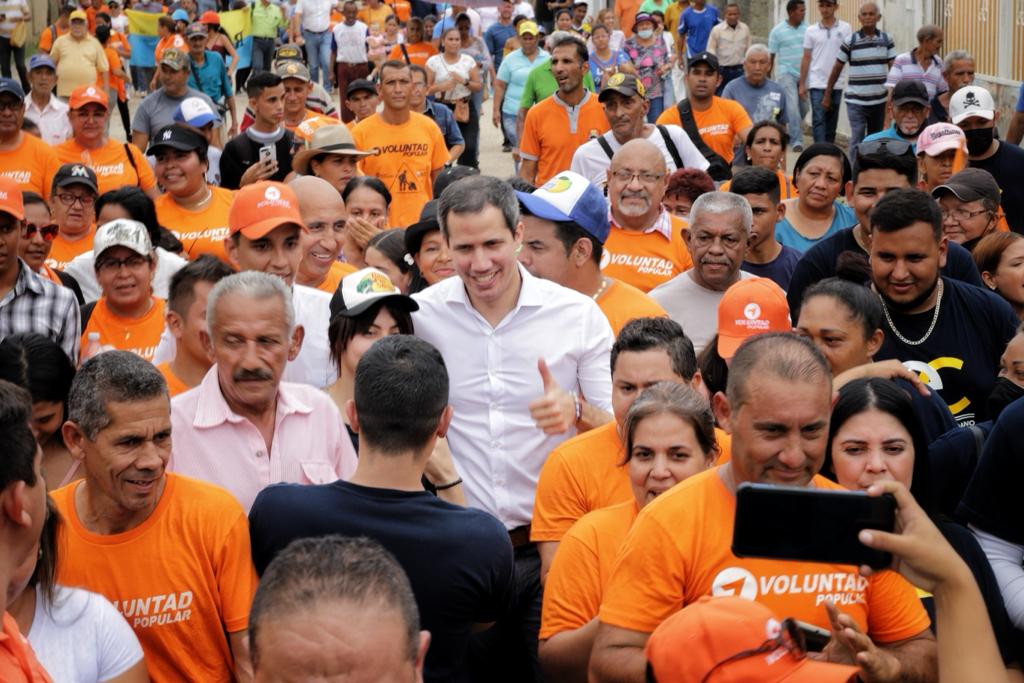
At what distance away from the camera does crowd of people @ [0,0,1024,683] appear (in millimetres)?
3037

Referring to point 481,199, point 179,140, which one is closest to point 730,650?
point 481,199

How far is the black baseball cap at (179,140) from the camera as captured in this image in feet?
28.4

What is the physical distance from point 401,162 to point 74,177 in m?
2.95

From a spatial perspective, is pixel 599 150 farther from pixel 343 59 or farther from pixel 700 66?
pixel 343 59

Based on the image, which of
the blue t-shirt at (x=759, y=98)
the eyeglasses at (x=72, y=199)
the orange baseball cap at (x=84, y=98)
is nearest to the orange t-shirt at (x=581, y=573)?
the eyeglasses at (x=72, y=199)

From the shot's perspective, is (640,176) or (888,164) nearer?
(888,164)

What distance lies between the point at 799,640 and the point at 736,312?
2.94m

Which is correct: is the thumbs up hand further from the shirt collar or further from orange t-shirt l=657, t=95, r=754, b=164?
orange t-shirt l=657, t=95, r=754, b=164

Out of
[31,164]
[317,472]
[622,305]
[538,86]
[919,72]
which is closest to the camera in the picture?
[317,472]

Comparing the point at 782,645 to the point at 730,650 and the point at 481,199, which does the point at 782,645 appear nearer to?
the point at 730,650

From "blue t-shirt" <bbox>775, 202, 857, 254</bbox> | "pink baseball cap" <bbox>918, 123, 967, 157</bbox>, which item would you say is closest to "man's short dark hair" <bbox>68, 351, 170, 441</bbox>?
"blue t-shirt" <bbox>775, 202, 857, 254</bbox>

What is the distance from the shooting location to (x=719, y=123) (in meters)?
11.6

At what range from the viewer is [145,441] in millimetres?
3900

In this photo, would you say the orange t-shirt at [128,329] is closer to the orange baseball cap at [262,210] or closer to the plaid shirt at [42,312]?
the plaid shirt at [42,312]
